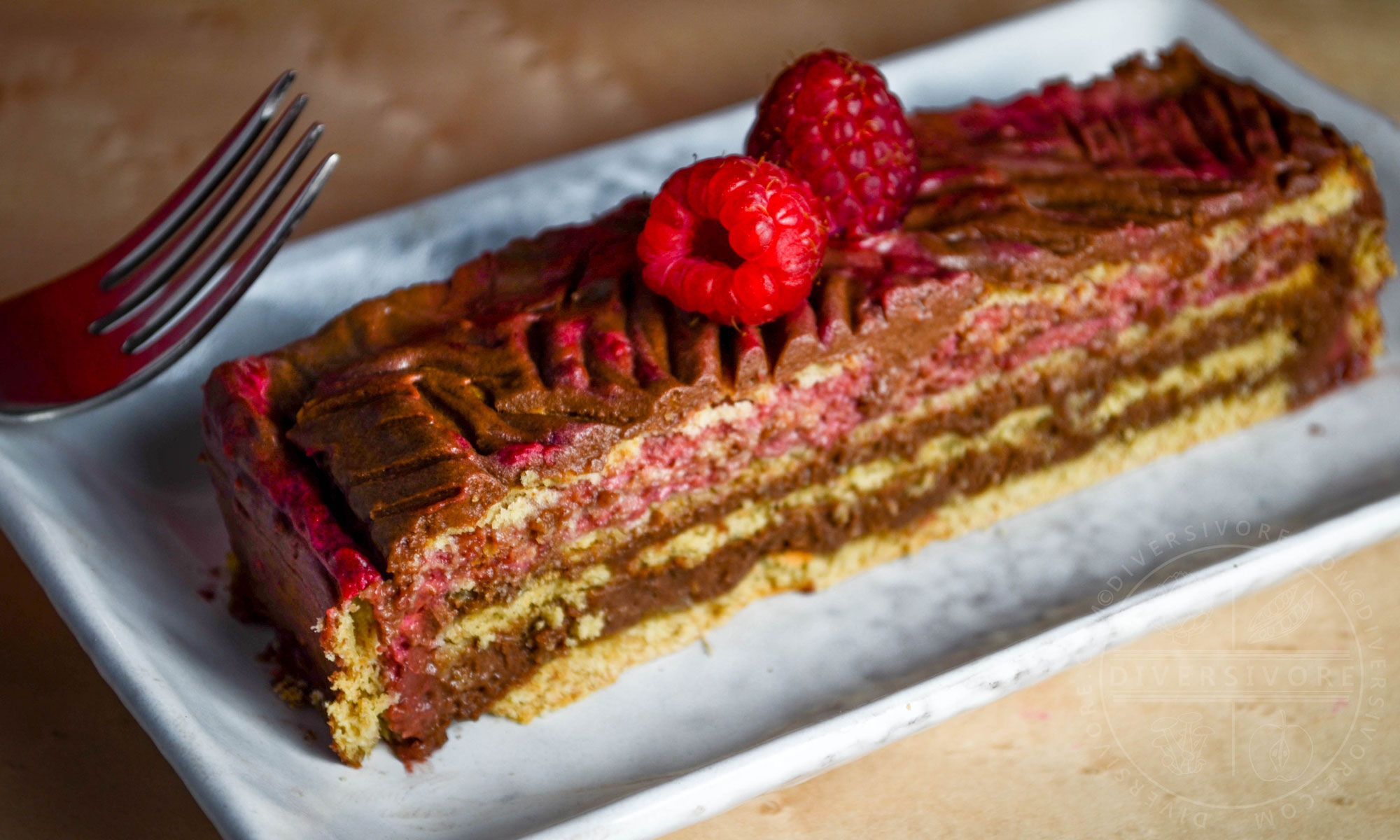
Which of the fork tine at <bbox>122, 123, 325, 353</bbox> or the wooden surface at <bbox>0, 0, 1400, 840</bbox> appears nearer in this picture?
the wooden surface at <bbox>0, 0, 1400, 840</bbox>

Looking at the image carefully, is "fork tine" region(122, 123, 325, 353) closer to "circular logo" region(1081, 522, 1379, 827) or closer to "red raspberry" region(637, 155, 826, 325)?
"red raspberry" region(637, 155, 826, 325)

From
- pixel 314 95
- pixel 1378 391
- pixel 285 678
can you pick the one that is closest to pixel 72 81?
pixel 314 95

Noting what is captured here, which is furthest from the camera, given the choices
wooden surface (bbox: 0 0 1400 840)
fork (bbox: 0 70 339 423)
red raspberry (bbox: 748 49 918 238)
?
fork (bbox: 0 70 339 423)

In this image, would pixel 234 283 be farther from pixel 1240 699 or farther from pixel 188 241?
pixel 1240 699

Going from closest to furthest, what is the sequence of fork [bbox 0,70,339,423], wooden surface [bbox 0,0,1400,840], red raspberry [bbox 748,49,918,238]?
1. wooden surface [bbox 0,0,1400,840]
2. red raspberry [bbox 748,49,918,238]
3. fork [bbox 0,70,339,423]

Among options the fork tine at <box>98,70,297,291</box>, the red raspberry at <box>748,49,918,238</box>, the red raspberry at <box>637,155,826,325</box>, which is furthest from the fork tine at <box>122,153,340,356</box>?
the red raspberry at <box>748,49,918,238</box>

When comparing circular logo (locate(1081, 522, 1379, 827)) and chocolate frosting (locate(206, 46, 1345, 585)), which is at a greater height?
chocolate frosting (locate(206, 46, 1345, 585))

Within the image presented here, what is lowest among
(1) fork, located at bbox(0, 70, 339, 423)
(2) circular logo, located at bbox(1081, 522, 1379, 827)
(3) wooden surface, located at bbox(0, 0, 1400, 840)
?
(2) circular logo, located at bbox(1081, 522, 1379, 827)

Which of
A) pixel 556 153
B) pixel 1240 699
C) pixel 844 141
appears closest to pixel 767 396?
pixel 844 141
